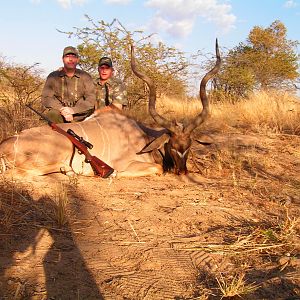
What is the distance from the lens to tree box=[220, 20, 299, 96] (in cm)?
1354

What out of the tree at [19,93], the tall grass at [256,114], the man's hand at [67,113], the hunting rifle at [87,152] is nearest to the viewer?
the hunting rifle at [87,152]

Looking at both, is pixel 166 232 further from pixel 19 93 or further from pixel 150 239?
pixel 19 93

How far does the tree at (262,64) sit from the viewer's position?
44.4 ft

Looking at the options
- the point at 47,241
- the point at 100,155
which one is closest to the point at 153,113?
the point at 100,155

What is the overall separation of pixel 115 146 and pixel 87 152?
587 millimetres

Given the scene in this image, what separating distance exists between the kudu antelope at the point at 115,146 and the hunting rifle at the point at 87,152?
10cm

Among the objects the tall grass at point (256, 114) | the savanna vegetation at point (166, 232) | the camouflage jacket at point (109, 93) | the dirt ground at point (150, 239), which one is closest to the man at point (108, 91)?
the camouflage jacket at point (109, 93)

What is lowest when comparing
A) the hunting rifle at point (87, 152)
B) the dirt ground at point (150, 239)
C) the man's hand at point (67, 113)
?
the dirt ground at point (150, 239)

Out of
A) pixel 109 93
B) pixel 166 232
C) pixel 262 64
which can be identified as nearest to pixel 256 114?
pixel 109 93

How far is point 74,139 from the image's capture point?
191 inches

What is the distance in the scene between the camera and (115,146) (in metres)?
5.35

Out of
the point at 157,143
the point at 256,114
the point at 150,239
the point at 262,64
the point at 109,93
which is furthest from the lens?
the point at 262,64

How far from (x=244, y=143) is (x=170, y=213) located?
3.37 m

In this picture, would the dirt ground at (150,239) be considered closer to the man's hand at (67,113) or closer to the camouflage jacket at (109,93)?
the man's hand at (67,113)
